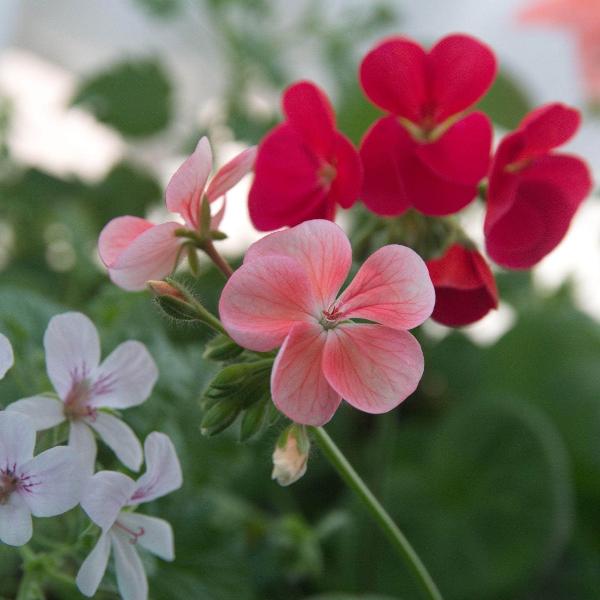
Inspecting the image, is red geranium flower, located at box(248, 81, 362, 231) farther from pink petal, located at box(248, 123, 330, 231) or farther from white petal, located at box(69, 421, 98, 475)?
white petal, located at box(69, 421, 98, 475)

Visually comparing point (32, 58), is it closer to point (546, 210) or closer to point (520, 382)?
point (520, 382)

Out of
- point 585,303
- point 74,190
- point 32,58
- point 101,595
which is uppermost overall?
point 32,58

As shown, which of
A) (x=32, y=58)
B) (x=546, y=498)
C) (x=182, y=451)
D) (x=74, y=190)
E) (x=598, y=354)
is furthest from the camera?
(x=32, y=58)

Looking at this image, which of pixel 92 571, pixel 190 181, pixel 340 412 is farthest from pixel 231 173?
pixel 340 412

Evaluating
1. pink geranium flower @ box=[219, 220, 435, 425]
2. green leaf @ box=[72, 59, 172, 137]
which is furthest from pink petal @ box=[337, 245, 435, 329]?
green leaf @ box=[72, 59, 172, 137]

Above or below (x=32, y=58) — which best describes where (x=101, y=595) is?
below

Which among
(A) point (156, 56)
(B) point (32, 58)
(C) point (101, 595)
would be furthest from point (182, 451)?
(B) point (32, 58)

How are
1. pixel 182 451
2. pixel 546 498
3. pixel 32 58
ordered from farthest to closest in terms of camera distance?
pixel 32 58
pixel 546 498
pixel 182 451
